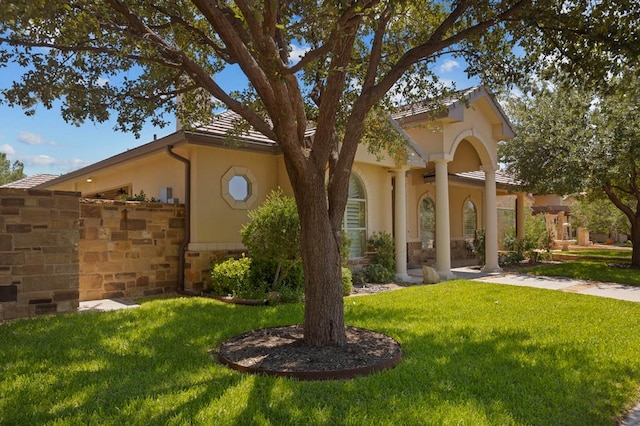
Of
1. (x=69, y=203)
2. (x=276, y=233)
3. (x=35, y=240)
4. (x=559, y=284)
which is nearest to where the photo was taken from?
(x=35, y=240)

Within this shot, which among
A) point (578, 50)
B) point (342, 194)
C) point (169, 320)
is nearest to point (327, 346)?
point (342, 194)

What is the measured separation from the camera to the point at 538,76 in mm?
7113

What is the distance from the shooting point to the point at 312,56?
14.6 ft

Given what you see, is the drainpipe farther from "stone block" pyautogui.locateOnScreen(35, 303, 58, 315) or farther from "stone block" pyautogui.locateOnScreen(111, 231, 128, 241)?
"stone block" pyautogui.locateOnScreen(35, 303, 58, 315)

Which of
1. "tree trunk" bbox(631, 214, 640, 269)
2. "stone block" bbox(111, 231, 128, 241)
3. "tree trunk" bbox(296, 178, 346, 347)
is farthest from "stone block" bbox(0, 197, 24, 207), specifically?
"tree trunk" bbox(631, 214, 640, 269)

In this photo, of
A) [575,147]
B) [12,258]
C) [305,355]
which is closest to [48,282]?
[12,258]

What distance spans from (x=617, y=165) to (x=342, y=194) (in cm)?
1194

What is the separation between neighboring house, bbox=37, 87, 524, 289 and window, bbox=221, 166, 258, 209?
0.03 m

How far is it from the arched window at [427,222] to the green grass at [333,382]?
9.93 meters

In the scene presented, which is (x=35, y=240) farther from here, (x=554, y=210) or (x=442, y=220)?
(x=554, y=210)

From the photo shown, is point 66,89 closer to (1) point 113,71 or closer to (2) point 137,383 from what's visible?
(1) point 113,71

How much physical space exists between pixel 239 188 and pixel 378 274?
441cm

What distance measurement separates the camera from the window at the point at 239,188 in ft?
34.5

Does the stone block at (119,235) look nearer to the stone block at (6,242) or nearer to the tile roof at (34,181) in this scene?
the stone block at (6,242)
